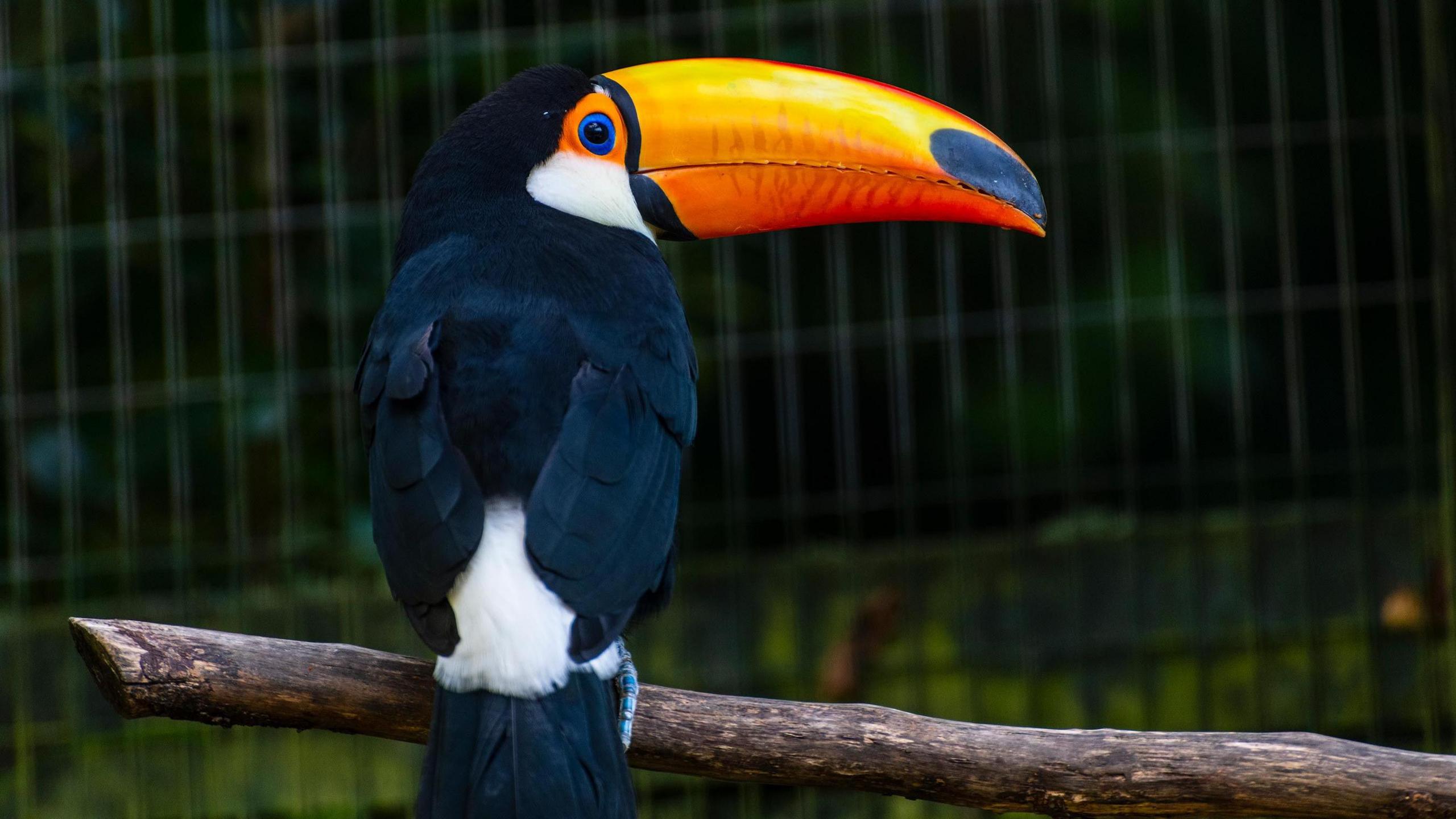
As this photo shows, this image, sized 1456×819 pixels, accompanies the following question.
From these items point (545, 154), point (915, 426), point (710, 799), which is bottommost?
point (710, 799)

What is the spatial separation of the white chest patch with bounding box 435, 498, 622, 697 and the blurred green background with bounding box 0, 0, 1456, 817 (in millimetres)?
1527

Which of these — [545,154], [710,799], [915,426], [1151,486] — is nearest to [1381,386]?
[1151,486]

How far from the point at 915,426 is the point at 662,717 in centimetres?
203

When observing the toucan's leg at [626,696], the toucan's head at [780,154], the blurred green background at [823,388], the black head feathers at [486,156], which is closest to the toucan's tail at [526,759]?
the toucan's leg at [626,696]

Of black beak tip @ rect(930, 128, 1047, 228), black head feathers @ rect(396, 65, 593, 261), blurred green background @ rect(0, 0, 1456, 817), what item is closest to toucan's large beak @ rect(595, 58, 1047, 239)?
black beak tip @ rect(930, 128, 1047, 228)

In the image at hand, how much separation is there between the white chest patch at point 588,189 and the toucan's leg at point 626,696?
0.72 meters

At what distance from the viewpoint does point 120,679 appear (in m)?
2.03

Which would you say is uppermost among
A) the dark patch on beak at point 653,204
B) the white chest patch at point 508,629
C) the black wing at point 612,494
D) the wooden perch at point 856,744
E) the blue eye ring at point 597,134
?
the blue eye ring at point 597,134

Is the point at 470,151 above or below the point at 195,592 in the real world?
above

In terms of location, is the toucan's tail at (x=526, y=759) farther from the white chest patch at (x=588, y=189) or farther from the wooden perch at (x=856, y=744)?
the white chest patch at (x=588, y=189)

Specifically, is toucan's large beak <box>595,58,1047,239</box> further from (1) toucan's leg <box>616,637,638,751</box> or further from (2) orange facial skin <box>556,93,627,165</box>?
(1) toucan's leg <box>616,637,638,751</box>

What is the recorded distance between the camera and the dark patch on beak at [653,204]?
8.64ft

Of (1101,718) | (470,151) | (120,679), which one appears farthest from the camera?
(1101,718)

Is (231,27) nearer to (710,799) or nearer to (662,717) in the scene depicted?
(710,799)
